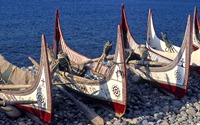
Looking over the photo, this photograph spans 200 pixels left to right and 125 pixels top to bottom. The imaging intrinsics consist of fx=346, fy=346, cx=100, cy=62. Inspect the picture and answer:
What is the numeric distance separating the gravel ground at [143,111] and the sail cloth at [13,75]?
151 centimetres

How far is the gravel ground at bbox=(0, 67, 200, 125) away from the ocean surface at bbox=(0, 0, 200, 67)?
1345 cm

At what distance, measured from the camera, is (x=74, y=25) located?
50.2 m

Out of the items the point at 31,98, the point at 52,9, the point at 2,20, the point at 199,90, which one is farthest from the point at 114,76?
the point at 52,9

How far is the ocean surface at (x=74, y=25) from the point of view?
1391 inches

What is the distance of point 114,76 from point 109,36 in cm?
2903

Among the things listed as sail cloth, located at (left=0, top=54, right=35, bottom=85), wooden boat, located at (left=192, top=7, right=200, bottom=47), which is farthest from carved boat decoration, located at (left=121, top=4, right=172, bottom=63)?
sail cloth, located at (left=0, top=54, right=35, bottom=85)

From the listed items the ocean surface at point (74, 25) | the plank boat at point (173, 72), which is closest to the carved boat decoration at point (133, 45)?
the plank boat at point (173, 72)

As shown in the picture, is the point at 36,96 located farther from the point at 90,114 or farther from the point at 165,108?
the point at 165,108

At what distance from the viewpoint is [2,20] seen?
5256 centimetres

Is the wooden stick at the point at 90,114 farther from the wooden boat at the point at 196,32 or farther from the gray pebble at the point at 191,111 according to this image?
the wooden boat at the point at 196,32

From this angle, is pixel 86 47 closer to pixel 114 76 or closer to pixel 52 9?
pixel 114 76

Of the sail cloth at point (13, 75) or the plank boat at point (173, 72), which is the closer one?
the plank boat at point (173, 72)

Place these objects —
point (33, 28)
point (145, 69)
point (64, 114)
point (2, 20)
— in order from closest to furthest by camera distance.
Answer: point (64, 114)
point (145, 69)
point (33, 28)
point (2, 20)

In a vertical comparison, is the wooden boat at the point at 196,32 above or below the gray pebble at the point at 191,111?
above
